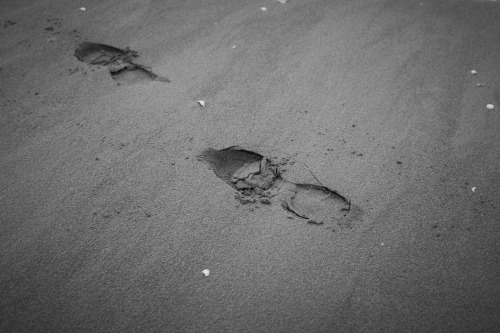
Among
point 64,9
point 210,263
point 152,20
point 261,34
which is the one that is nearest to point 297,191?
point 210,263

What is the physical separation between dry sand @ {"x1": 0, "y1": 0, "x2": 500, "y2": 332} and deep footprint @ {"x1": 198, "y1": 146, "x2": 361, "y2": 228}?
57 mm

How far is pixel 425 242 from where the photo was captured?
Result: 179cm

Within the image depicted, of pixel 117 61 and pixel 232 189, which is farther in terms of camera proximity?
pixel 117 61

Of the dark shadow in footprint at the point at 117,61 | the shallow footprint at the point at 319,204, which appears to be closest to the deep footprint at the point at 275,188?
the shallow footprint at the point at 319,204

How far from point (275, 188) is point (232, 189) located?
0.25 m

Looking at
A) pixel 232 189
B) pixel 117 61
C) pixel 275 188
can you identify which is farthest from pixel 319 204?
pixel 117 61

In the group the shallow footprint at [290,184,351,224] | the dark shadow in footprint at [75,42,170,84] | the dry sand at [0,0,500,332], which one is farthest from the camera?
the dark shadow in footprint at [75,42,170,84]

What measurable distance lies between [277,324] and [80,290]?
35.7 inches

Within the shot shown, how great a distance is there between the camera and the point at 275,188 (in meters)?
1.97

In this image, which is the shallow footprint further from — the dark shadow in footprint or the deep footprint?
the dark shadow in footprint

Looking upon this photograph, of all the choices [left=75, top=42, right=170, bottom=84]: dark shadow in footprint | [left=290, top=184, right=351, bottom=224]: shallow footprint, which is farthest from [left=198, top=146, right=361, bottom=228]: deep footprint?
[left=75, top=42, right=170, bottom=84]: dark shadow in footprint

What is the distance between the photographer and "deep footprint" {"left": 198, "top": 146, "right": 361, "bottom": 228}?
73.8 inches

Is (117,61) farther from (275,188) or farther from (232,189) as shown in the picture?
(275,188)

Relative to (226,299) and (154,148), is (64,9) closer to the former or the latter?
(154,148)
